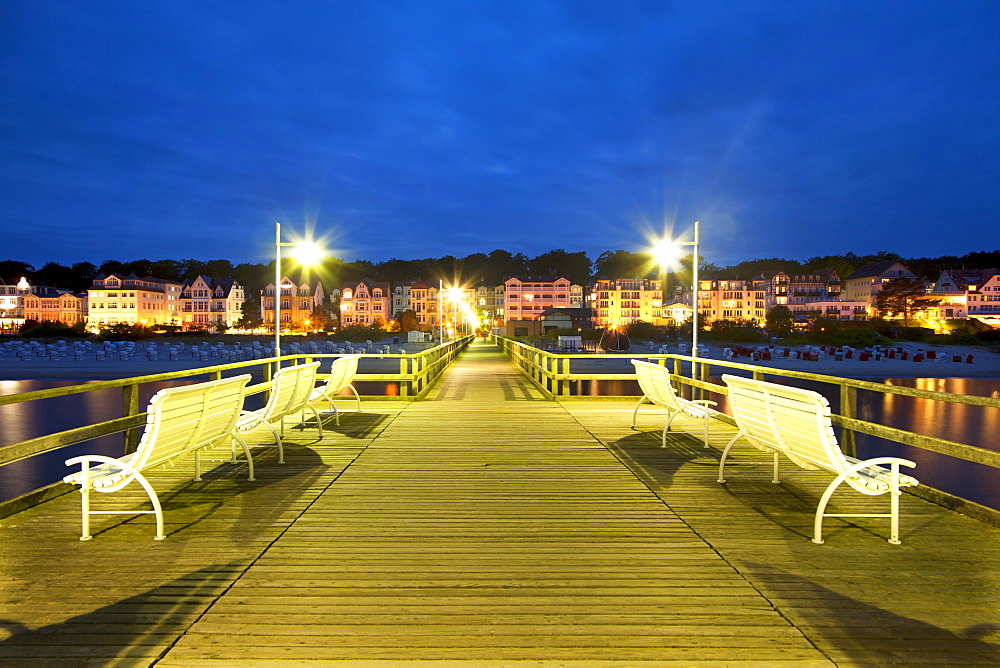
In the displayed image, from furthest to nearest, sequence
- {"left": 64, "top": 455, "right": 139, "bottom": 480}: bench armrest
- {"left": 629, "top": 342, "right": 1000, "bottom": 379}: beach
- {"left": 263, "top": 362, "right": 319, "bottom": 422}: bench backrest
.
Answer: {"left": 629, "top": 342, "right": 1000, "bottom": 379}: beach
{"left": 263, "top": 362, "right": 319, "bottom": 422}: bench backrest
{"left": 64, "top": 455, "right": 139, "bottom": 480}: bench armrest

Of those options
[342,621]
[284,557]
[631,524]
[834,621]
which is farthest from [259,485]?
[834,621]

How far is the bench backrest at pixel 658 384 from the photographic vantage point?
22.1ft

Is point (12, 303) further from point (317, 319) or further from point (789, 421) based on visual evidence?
point (789, 421)

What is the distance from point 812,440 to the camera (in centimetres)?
407

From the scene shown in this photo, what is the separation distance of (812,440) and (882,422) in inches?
1034

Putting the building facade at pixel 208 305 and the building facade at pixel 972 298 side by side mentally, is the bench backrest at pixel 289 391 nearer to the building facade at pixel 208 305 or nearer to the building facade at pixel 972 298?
the building facade at pixel 208 305

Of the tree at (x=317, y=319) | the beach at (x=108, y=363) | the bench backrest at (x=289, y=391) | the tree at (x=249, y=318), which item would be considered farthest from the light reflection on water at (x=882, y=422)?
the tree at (x=249, y=318)

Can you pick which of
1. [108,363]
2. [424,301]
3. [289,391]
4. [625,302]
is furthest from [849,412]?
[424,301]

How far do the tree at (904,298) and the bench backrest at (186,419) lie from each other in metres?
107

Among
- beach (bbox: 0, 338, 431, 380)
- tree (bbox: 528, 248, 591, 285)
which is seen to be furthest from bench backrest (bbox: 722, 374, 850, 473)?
tree (bbox: 528, 248, 591, 285)

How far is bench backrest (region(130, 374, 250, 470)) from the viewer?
3828 millimetres

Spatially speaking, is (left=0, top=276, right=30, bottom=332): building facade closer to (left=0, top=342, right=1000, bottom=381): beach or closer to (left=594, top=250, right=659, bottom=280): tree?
(left=0, top=342, right=1000, bottom=381): beach

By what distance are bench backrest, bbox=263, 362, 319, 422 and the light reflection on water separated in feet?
36.4

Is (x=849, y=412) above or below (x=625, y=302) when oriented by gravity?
below
